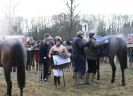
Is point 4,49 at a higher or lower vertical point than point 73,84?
higher

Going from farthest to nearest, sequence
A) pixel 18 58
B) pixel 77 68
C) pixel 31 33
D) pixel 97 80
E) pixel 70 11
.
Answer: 1. pixel 31 33
2. pixel 70 11
3. pixel 97 80
4. pixel 77 68
5. pixel 18 58

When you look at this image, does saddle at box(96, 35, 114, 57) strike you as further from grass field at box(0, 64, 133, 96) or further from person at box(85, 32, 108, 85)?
grass field at box(0, 64, 133, 96)

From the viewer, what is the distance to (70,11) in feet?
103

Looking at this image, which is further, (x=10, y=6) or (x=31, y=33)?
(x=31, y=33)

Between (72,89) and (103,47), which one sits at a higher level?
(103,47)

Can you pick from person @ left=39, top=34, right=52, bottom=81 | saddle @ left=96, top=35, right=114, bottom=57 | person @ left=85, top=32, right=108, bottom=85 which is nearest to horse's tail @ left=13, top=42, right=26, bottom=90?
person @ left=85, top=32, right=108, bottom=85

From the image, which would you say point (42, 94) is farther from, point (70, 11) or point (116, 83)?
point (70, 11)

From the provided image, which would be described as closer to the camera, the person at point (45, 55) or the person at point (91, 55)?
the person at point (91, 55)

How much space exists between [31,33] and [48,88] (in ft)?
148

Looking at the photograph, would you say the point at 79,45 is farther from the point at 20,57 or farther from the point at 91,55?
the point at 20,57

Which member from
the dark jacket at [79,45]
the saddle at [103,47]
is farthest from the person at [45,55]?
the saddle at [103,47]

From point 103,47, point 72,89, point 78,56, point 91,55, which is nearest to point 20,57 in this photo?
point 72,89

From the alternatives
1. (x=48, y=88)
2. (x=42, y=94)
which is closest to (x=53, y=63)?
(x=48, y=88)

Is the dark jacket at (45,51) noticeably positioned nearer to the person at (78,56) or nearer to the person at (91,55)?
the person at (78,56)
